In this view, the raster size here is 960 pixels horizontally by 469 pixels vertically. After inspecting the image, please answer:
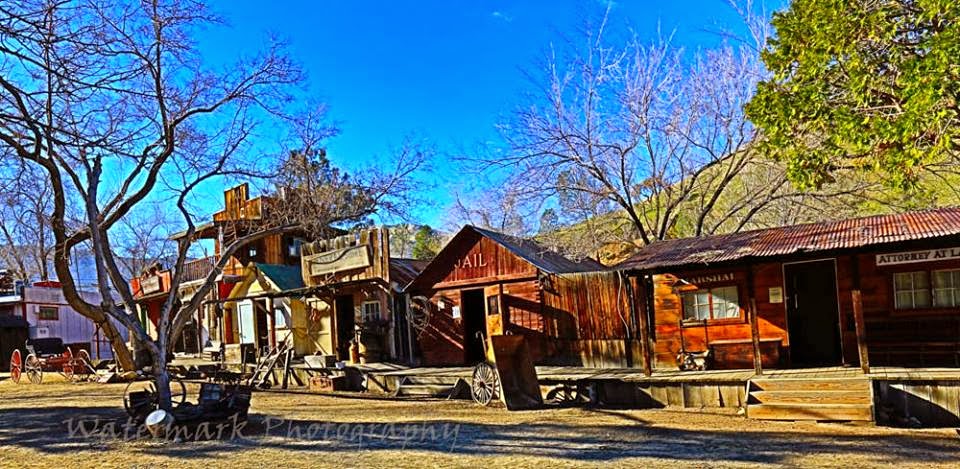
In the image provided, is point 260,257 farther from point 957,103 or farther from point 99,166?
point 957,103

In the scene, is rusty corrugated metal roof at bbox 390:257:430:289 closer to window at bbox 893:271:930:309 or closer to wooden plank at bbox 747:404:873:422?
wooden plank at bbox 747:404:873:422

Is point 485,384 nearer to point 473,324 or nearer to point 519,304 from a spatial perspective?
point 519,304

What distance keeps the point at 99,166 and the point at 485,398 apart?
8633 mm

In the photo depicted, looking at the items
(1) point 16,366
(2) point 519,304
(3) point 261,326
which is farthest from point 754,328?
(1) point 16,366

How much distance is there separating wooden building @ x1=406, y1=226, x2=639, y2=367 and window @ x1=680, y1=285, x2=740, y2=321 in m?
1.50

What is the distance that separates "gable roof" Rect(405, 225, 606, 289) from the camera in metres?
17.7

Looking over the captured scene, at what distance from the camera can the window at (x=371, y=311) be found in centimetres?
2058

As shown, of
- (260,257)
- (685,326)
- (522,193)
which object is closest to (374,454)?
(685,326)

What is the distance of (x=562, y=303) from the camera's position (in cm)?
1697

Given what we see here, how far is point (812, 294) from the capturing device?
13.9 m

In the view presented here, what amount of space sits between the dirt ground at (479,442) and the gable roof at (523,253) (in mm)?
4688

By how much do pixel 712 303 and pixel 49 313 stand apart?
2933 cm

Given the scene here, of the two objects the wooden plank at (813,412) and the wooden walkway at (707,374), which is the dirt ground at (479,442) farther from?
the wooden walkway at (707,374)

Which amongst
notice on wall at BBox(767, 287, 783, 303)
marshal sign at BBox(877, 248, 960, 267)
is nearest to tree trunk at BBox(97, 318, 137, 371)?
notice on wall at BBox(767, 287, 783, 303)
